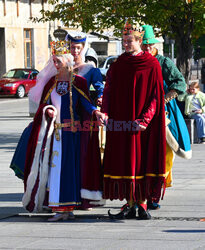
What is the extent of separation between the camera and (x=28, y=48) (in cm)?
4416

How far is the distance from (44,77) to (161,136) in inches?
54.6

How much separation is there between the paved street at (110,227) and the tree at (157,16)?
6179 mm

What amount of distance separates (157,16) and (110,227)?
8.67 metres

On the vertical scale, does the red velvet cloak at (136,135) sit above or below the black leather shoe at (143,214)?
above

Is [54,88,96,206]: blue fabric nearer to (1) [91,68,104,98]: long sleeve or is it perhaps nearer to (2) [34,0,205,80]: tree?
(1) [91,68,104,98]: long sleeve

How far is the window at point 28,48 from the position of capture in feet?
144

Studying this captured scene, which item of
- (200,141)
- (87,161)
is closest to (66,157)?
(87,161)

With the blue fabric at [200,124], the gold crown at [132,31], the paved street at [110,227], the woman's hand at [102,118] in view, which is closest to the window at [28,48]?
the blue fabric at [200,124]

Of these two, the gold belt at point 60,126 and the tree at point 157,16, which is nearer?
the gold belt at point 60,126

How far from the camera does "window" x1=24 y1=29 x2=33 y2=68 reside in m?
43.8

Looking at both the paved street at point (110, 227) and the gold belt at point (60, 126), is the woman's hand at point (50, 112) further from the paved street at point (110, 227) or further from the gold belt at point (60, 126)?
the paved street at point (110, 227)

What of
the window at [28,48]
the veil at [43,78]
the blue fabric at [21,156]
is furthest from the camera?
the window at [28,48]

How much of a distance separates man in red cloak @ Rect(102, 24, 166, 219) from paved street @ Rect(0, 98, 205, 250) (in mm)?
366

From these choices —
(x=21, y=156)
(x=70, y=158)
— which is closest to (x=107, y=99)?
(x=70, y=158)
